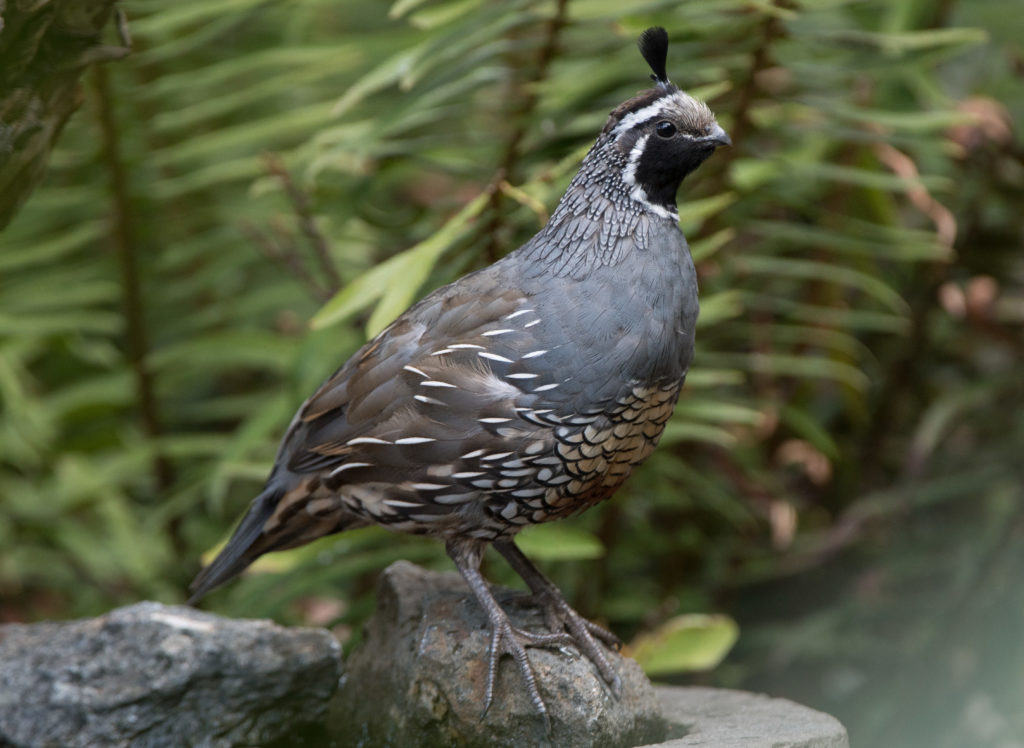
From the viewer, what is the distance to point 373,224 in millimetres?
4207

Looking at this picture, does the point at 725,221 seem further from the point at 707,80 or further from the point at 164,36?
the point at 164,36

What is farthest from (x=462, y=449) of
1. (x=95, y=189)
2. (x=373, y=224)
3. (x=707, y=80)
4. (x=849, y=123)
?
(x=849, y=123)

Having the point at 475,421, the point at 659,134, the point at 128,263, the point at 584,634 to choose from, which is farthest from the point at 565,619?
the point at 128,263

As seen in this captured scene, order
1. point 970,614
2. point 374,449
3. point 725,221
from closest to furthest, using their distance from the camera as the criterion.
Result: point 374,449 < point 970,614 < point 725,221

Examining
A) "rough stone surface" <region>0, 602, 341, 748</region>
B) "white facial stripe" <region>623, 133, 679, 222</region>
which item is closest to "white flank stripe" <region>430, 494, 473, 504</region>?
"rough stone surface" <region>0, 602, 341, 748</region>

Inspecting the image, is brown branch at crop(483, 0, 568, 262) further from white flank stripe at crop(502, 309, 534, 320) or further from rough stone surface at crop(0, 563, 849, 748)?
rough stone surface at crop(0, 563, 849, 748)

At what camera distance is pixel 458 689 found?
305 centimetres

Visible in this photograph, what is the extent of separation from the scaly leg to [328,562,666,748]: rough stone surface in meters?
0.03

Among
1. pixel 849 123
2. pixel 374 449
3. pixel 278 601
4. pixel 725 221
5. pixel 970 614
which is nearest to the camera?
pixel 374 449

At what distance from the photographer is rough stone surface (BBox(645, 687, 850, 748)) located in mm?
2814

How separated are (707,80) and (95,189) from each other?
2.47 meters

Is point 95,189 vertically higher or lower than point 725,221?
higher

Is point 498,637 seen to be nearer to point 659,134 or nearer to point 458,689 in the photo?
point 458,689

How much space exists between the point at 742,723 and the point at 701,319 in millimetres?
1461
